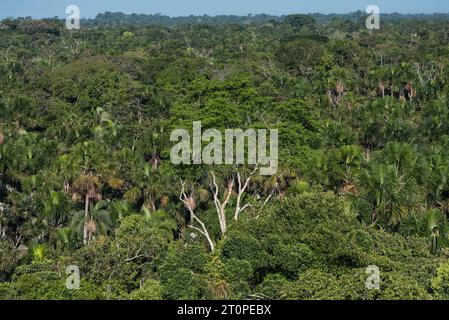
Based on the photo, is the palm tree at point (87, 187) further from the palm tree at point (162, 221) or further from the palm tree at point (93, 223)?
the palm tree at point (162, 221)

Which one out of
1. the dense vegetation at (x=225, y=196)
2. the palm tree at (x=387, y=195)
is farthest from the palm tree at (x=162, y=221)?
the palm tree at (x=387, y=195)

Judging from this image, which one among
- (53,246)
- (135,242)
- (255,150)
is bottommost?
(53,246)

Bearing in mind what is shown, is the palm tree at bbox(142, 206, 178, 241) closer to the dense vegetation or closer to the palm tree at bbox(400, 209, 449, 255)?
the dense vegetation

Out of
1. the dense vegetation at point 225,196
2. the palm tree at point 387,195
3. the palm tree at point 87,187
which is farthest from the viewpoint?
the palm tree at point 87,187

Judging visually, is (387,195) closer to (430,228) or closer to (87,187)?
(430,228)

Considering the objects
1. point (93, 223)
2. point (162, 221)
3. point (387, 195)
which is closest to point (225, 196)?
point (162, 221)

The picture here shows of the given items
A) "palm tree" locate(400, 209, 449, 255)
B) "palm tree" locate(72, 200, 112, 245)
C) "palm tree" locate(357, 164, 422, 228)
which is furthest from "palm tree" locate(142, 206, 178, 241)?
"palm tree" locate(400, 209, 449, 255)
